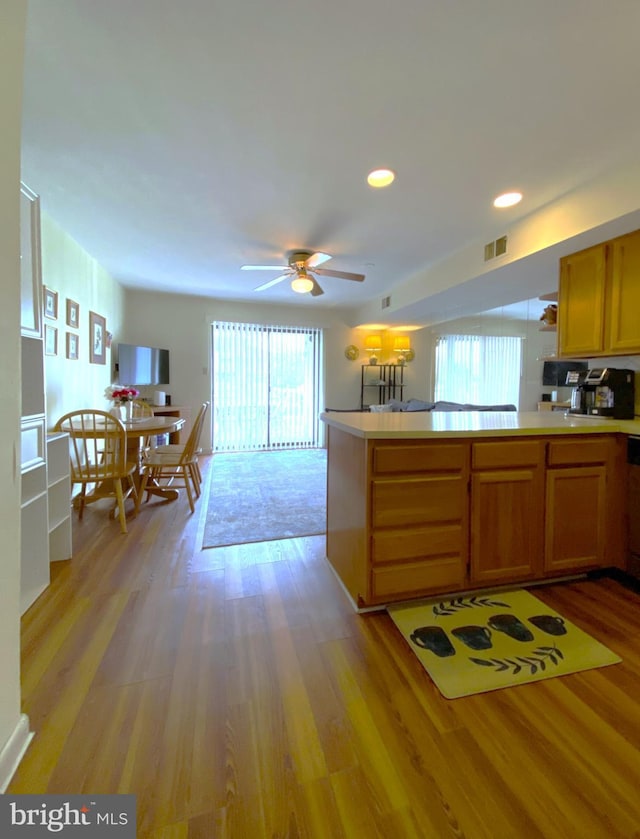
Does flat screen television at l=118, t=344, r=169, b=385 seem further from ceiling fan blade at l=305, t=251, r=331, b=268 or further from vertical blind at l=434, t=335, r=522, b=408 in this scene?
vertical blind at l=434, t=335, r=522, b=408

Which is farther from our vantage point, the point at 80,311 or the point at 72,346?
the point at 80,311

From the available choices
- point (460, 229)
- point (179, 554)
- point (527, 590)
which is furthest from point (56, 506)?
point (460, 229)

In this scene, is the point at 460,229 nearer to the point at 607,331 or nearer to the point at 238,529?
the point at 607,331

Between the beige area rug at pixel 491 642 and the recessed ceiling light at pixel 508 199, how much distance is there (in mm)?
2616

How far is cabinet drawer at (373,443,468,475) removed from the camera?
168 cm

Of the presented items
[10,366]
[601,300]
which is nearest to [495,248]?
[601,300]

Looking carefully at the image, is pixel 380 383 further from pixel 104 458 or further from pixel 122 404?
pixel 104 458

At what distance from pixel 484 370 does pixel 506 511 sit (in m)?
3.93

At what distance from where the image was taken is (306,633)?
1.64 metres

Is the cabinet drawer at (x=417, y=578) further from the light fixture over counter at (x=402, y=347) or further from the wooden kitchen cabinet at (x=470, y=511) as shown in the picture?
the light fixture over counter at (x=402, y=347)

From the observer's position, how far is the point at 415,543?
1.77m

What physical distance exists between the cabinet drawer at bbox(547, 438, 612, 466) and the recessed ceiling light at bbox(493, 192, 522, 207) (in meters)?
1.75

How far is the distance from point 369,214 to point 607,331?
6.38 feet

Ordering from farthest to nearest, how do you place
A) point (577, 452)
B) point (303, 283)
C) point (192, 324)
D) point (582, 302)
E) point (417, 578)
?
1. point (192, 324)
2. point (303, 283)
3. point (582, 302)
4. point (577, 452)
5. point (417, 578)
